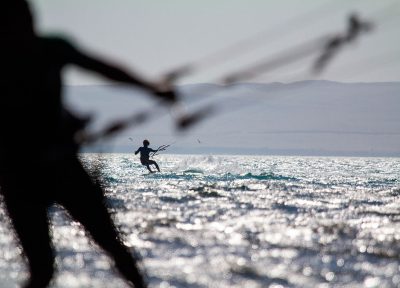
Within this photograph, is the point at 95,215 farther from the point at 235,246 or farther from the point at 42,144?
the point at 235,246

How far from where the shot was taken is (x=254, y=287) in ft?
32.8

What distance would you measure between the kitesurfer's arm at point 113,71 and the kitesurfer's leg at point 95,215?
1141 millimetres

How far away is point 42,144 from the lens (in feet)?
15.4

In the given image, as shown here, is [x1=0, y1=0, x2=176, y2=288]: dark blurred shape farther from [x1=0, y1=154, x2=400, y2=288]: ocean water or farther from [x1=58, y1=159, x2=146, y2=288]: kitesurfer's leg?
[x1=0, y1=154, x2=400, y2=288]: ocean water

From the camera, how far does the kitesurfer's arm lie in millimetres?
3920

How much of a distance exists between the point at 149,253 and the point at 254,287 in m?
2.97

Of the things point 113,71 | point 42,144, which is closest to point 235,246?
point 42,144

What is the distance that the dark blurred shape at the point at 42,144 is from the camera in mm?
4109

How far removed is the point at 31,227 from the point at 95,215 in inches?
18.2

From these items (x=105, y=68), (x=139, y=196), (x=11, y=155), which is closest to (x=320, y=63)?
(x=105, y=68)

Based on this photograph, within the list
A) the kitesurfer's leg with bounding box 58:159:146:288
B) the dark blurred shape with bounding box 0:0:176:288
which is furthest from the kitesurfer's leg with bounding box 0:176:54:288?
the kitesurfer's leg with bounding box 58:159:146:288

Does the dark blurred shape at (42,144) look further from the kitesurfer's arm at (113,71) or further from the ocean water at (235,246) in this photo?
the ocean water at (235,246)

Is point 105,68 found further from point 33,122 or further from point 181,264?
point 181,264

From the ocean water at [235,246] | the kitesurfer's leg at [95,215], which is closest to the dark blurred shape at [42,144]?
the kitesurfer's leg at [95,215]
